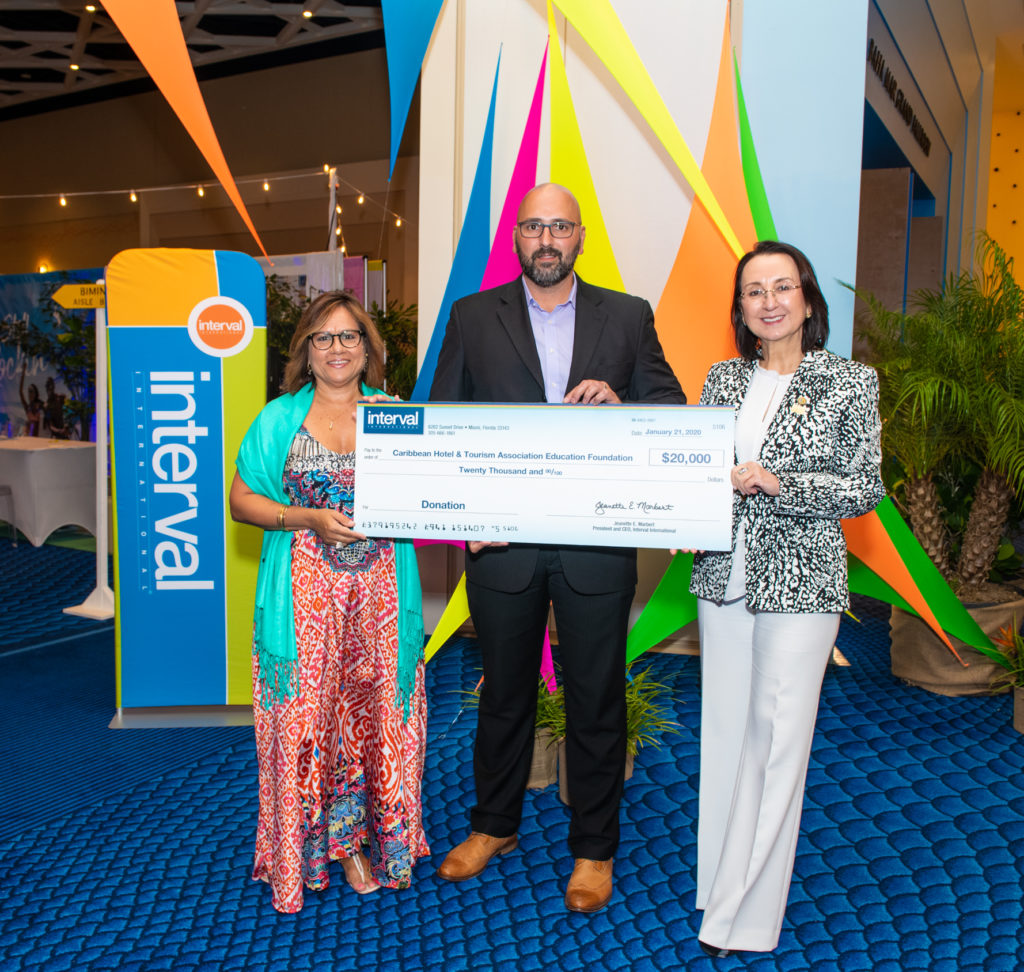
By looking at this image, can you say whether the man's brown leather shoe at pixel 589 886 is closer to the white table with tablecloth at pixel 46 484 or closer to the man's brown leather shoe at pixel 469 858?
the man's brown leather shoe at pixel 469 858

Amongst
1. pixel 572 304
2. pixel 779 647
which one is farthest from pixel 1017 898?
pixel 572 304

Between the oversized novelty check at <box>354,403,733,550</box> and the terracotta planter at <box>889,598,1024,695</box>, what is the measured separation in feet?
8.51

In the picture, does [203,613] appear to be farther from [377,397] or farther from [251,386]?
[377,397]

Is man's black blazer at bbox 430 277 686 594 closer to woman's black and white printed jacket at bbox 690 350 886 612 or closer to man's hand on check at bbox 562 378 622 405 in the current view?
man's hand on check at bbox 562 378 622 405

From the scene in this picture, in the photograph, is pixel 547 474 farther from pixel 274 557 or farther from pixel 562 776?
pixel 562 776

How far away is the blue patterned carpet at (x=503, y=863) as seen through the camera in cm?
208

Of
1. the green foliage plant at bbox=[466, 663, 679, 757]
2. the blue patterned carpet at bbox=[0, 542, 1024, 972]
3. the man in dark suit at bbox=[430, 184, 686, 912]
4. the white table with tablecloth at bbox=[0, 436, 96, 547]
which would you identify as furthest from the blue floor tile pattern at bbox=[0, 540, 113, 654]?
Answer: the man in dark suit at bbox=[430, 184, 686, 912]

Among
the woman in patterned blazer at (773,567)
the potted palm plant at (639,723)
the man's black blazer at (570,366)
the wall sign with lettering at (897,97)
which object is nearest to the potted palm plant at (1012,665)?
the potted palm plant at (639,723)

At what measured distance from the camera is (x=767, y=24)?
375cm

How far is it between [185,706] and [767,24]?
3773mm

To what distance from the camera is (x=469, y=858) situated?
7.70 ft

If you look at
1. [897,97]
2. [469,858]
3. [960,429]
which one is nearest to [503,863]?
[469,858]

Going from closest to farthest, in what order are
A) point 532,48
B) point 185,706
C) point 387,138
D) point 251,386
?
point 251,386 → point 185,706 → point 532,48 → point 387,138

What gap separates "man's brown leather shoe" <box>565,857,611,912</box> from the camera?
2.21 meters
